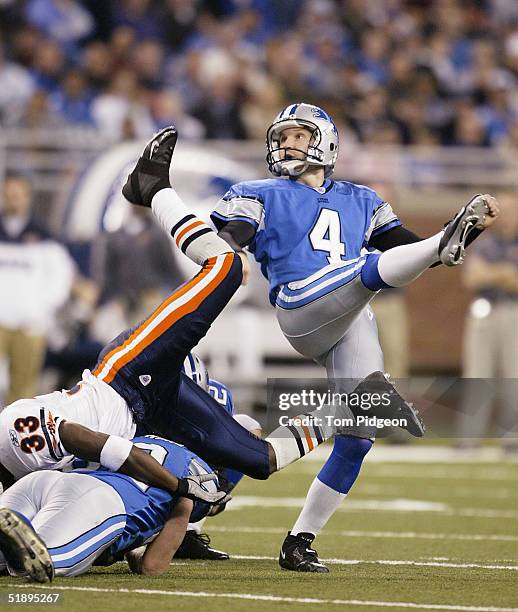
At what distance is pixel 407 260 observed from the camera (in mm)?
4512

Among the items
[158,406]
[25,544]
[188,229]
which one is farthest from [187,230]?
[25,544]

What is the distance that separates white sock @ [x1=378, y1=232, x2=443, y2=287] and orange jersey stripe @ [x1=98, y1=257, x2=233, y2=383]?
1.75 ft

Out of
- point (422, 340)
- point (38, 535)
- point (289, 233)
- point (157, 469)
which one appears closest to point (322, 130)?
point (289, 233)

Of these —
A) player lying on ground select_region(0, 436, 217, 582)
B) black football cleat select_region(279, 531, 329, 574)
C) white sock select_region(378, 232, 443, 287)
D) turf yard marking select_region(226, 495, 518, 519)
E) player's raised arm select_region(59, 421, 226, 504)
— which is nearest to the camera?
player lying on ground select_region(0, 436, 217, 582)

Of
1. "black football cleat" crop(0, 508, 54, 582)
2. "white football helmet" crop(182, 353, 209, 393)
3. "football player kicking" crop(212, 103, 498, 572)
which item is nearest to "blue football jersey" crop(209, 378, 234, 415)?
"white football helmet" crop(182, 353, 209, 393)

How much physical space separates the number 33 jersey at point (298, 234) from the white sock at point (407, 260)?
185 millimetres

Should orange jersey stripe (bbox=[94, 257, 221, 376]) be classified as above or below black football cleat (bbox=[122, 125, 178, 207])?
below

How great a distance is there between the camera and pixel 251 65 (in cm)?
1344

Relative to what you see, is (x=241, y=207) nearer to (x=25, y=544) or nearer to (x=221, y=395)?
(x=221, y=395)

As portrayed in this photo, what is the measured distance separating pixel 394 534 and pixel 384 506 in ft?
4.09

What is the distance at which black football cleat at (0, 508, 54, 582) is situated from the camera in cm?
391

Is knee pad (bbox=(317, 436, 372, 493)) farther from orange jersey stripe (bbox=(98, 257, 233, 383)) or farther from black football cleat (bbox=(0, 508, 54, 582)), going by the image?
black football cleat (bbox=(0, 508, 54, 582))

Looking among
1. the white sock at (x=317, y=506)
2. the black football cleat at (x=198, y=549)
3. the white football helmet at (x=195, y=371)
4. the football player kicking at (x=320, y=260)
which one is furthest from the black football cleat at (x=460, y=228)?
the black football cleat at (x=198, y=549)

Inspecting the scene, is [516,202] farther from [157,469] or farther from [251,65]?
[157,469]
